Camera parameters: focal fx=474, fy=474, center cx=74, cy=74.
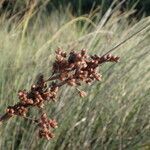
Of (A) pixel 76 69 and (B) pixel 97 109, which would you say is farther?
(B) pixel 97 109

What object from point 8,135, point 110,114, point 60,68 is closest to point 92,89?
point 110,114

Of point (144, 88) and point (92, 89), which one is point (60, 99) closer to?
point (92, 89)

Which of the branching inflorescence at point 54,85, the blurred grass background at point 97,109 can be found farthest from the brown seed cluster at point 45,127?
the blurred grass background at point 97,109

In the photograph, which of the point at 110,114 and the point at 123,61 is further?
the point at 123,61

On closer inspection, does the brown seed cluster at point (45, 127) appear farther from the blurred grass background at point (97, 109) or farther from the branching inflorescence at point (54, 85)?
the blurred grass background at point (97, 109)

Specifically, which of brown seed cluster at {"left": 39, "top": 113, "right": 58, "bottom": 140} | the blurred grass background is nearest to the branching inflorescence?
brown seed cluster at {"left": 39, "top": 113, "right": 58, "bottom": 140}

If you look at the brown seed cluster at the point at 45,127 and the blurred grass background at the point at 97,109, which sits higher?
the brown seed cluster at the point at 45,127

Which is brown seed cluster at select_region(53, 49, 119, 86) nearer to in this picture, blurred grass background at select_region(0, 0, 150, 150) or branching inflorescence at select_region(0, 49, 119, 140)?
branching inflorescence at select_region(0, 49, 119, 140)

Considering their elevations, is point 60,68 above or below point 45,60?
above

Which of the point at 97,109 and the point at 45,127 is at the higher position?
the point at 45,127

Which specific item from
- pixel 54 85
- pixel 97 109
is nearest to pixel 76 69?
pixel 54 85

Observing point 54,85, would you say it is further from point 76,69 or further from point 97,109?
point 97,109
